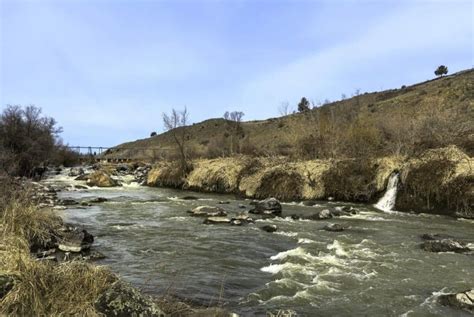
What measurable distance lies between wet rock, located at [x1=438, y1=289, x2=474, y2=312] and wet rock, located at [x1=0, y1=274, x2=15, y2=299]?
7437 mm

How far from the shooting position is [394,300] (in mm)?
8711

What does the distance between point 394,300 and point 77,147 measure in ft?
263

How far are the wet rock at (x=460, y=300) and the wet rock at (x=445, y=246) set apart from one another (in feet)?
15.0

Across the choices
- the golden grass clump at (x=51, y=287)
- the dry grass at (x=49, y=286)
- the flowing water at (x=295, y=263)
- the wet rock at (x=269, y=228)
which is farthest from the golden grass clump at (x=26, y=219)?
the wet rock at (x=269, y=228)

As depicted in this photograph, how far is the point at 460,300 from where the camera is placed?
8.23 m

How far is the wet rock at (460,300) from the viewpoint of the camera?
8.07 metres

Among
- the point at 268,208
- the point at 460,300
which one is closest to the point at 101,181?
the point at 268,208

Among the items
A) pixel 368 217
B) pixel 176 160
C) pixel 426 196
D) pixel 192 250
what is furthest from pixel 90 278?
pixel 176 160

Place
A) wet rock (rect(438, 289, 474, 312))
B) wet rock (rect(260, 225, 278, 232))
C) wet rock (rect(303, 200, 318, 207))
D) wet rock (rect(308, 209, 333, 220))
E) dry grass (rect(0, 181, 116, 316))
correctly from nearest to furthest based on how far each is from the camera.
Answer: dry grass (rect(0, 181, 116, 316))
wet rock (rect(438, 289, 474, 312))
wet rock (rect(260, 225, 278, 232))
wet rock (rect(308, 209, 333, 220))
wet rock (rect(303, 200, 318, 207))

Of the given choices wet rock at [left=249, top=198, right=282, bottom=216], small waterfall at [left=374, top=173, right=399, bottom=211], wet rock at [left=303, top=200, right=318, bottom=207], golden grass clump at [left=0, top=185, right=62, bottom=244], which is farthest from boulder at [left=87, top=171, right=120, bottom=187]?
golden grass clump at [left=0, top=185, right=62, bottom=244]

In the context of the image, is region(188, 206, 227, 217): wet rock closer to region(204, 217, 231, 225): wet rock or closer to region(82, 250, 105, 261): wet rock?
region(204, 217, 231, 225): wet rock

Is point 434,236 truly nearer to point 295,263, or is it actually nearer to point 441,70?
point 295,263

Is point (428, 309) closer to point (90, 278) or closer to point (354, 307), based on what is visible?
point (354, 307)

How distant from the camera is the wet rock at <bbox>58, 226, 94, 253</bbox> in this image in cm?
1243
